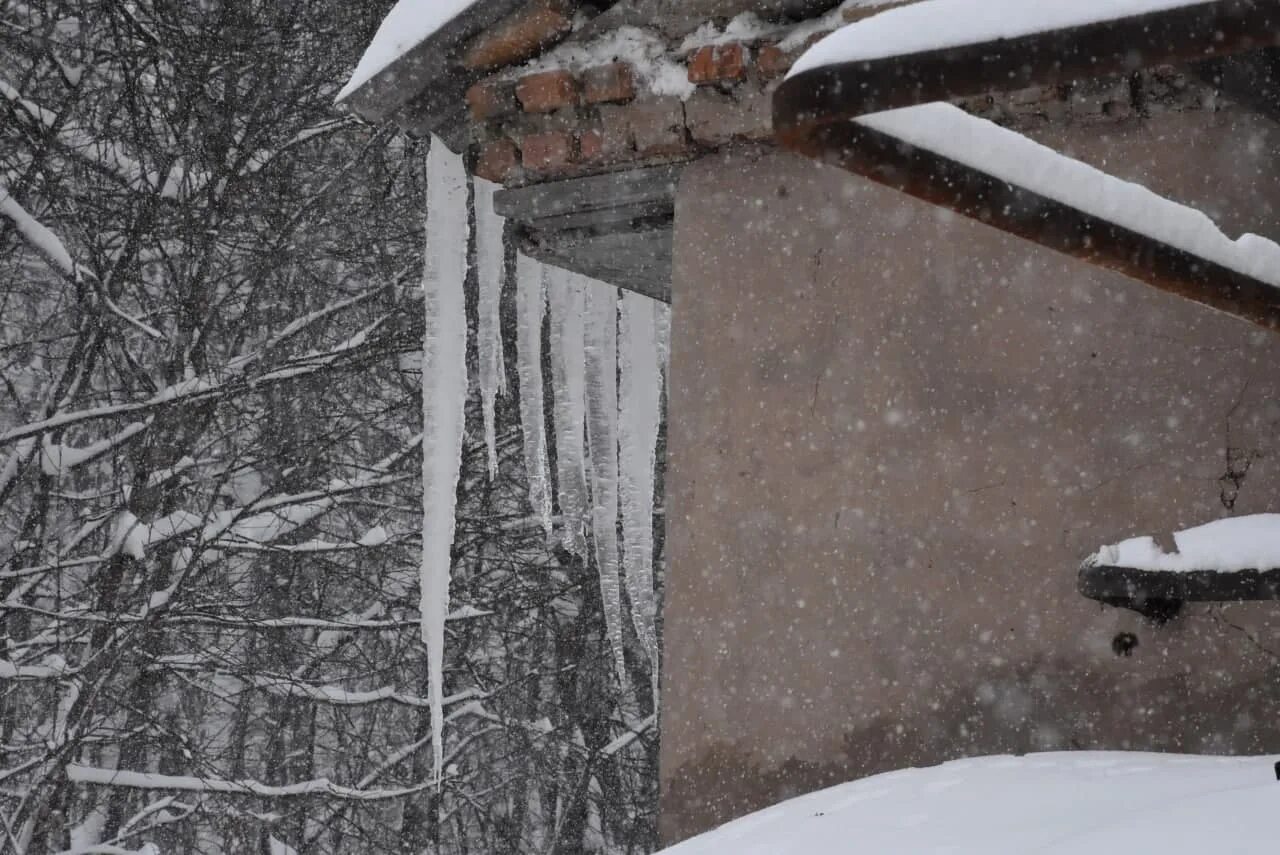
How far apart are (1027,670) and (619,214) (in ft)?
5.11

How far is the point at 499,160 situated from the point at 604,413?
50.6 inches

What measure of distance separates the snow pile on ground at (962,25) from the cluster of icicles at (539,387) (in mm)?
2589

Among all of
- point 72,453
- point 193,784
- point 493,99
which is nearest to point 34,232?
point 72,453

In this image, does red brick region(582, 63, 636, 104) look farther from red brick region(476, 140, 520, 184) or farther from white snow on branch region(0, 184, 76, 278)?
white snow on branch region(0, 184, 76, 278)

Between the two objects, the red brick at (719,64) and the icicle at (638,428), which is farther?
the icicle at (638,428)

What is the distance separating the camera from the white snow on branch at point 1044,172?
4.75 feet

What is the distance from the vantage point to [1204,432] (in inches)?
100

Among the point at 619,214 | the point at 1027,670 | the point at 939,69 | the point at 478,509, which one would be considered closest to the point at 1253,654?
the point at 1027,670

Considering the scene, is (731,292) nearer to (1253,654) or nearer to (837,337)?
(837,337)

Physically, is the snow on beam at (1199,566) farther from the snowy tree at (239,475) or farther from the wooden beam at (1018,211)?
the snowy tree at (239,475)

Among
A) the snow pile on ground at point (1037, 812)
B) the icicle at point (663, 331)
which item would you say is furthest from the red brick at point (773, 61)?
the icicle at point (663, 331)

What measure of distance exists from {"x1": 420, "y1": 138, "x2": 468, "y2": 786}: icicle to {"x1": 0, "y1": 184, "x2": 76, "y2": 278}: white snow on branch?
363 cm

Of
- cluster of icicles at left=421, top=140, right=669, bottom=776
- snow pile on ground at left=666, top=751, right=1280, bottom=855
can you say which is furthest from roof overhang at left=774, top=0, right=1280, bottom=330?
cluster of icicles at left=421, top=140, right=669, bottom=776

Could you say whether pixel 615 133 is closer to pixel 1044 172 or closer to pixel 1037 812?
pixel 1044 172
